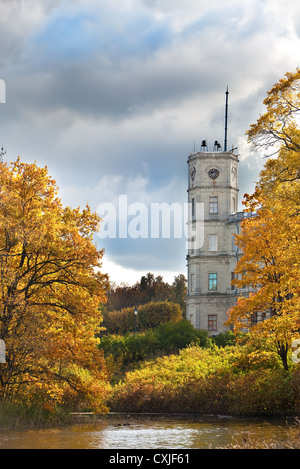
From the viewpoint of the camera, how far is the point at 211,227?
72750 millimetres

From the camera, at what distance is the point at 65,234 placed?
80.4 ft

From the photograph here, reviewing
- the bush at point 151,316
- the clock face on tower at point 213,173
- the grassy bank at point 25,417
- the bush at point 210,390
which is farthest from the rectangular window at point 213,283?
the grassy bank at point 25,417

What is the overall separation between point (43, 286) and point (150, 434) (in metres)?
6.67

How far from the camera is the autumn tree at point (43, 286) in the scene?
23.0 meters

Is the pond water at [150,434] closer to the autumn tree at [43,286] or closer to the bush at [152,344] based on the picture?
the autumn tree at [43,286]

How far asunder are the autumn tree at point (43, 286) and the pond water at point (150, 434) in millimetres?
1710

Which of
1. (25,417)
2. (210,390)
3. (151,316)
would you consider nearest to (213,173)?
(151,316)

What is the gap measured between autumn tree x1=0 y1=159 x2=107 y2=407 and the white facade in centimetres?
4747

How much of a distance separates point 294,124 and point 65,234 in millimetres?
9510

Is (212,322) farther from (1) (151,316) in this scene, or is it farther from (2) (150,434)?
(2) (150,434)
